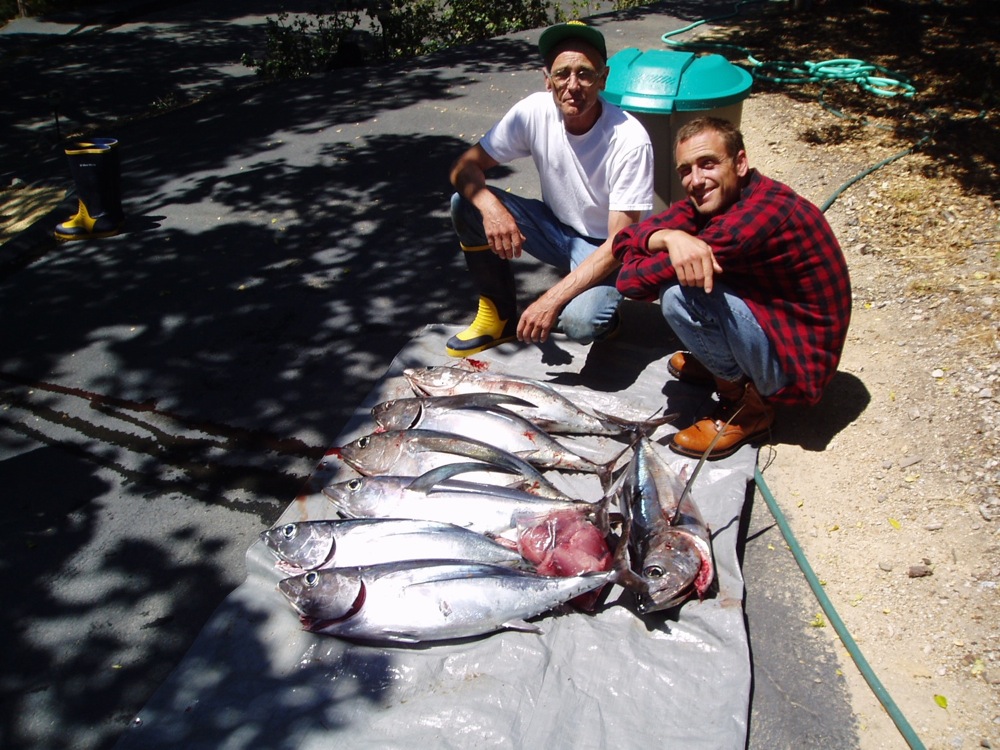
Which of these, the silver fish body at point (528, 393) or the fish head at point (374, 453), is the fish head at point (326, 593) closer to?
the fish head at point (374, 453)

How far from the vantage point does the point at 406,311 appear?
447cm

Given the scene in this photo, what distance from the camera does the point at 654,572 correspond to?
2.48m

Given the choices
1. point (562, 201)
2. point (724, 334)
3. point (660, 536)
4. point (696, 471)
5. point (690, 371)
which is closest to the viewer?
point (660, 536)

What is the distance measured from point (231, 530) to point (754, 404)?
2152 mm

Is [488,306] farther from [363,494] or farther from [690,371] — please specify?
[363,494]

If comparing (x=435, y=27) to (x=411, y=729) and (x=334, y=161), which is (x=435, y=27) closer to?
(x=334, y=161)

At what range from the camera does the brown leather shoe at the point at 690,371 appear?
3596 millimetres

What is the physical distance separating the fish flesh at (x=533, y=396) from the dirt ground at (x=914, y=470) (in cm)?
65

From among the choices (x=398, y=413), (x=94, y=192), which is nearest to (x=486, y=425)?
(x=398, y=413)

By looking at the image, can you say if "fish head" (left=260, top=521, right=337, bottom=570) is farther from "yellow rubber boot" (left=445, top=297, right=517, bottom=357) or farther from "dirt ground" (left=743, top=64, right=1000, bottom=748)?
"dirt ground" (left=743, top=64, right=1000, bottom=748)

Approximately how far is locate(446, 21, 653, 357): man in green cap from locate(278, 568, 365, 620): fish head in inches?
53.5

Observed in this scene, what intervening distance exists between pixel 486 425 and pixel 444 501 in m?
0.48

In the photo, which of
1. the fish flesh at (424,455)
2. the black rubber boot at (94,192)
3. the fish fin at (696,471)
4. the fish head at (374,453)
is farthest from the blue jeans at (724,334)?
the black rubber boot at (94,192)

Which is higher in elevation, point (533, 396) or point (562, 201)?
point (562, 201)
